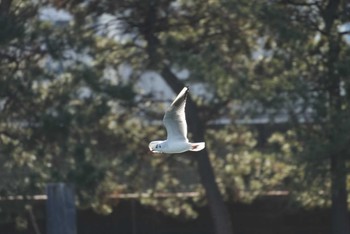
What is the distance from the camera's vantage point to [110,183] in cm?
2469

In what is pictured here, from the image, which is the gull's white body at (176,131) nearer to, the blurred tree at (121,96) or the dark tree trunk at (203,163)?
the blurred tree at (121,96)

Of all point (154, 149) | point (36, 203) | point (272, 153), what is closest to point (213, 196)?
point (272, 153)

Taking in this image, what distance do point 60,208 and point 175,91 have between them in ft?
11.1

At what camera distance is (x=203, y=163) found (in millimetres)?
25312

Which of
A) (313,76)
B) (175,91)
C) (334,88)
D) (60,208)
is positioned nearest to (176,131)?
(60,208)

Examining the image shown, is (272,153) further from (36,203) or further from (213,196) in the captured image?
(36,203)

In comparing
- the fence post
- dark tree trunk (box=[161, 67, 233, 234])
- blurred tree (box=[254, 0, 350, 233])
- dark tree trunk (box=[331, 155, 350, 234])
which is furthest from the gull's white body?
dark tree trunk (box=[161, 67, 233, 234])

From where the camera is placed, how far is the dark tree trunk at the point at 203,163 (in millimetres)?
25109

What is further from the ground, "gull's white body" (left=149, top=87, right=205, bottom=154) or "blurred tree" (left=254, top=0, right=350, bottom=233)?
"gull's white body" (left=149, top=87, right=205, bottom=154)

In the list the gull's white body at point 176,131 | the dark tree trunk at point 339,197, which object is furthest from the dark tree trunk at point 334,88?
the gull's white body at point 176,131

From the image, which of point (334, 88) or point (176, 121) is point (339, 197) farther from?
point (176, 121)

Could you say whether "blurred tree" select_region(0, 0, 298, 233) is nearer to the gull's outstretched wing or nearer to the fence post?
the fence post

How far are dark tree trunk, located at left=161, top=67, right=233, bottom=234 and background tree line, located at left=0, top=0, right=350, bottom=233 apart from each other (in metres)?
0.02

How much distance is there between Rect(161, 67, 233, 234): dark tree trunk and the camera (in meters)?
25.1
